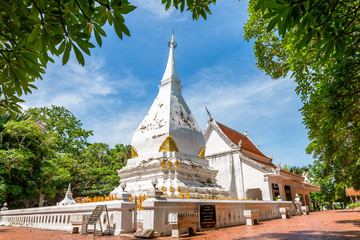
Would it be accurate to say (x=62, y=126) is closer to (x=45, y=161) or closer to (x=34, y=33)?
(x=45, y=161)

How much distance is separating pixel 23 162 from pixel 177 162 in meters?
11.4

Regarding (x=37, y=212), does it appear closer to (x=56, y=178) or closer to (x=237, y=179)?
(x=56, y=178)

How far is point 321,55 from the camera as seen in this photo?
596 cm

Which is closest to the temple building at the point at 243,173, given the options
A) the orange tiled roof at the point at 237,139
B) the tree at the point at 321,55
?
the orange tiled roof at the point at 237,139

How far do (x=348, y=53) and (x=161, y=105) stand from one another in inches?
450

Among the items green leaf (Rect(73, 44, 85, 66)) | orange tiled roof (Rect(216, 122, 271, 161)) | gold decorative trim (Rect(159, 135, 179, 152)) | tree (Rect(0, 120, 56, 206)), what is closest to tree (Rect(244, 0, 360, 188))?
green leaf (Rect(73, 44, 85, 66))

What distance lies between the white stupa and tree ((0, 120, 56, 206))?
26.0 feet

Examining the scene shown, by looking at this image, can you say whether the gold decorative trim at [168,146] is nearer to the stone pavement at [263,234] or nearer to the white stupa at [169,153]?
the white stupa at [169,153]

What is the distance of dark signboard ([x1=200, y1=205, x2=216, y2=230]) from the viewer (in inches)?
299

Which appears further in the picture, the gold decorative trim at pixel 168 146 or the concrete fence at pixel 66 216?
the gold decorative trim at pixel 168 146

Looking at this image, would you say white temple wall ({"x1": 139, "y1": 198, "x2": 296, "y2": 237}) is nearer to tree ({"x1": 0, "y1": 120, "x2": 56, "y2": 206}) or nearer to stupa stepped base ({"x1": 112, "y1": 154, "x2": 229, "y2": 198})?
stupa stepped base ({"x1": 112, "y1": 154, "x2": 229, "y2": 198})

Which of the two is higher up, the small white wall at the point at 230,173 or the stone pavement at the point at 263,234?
→ the small white wall at the point at 230,173

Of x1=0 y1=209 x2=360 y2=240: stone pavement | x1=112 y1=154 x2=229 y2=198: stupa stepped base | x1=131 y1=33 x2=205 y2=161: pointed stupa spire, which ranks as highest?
x1=131 y1=33 x2=205 y2=161: pointed stupa spire

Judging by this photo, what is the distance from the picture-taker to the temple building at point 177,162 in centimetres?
1101
